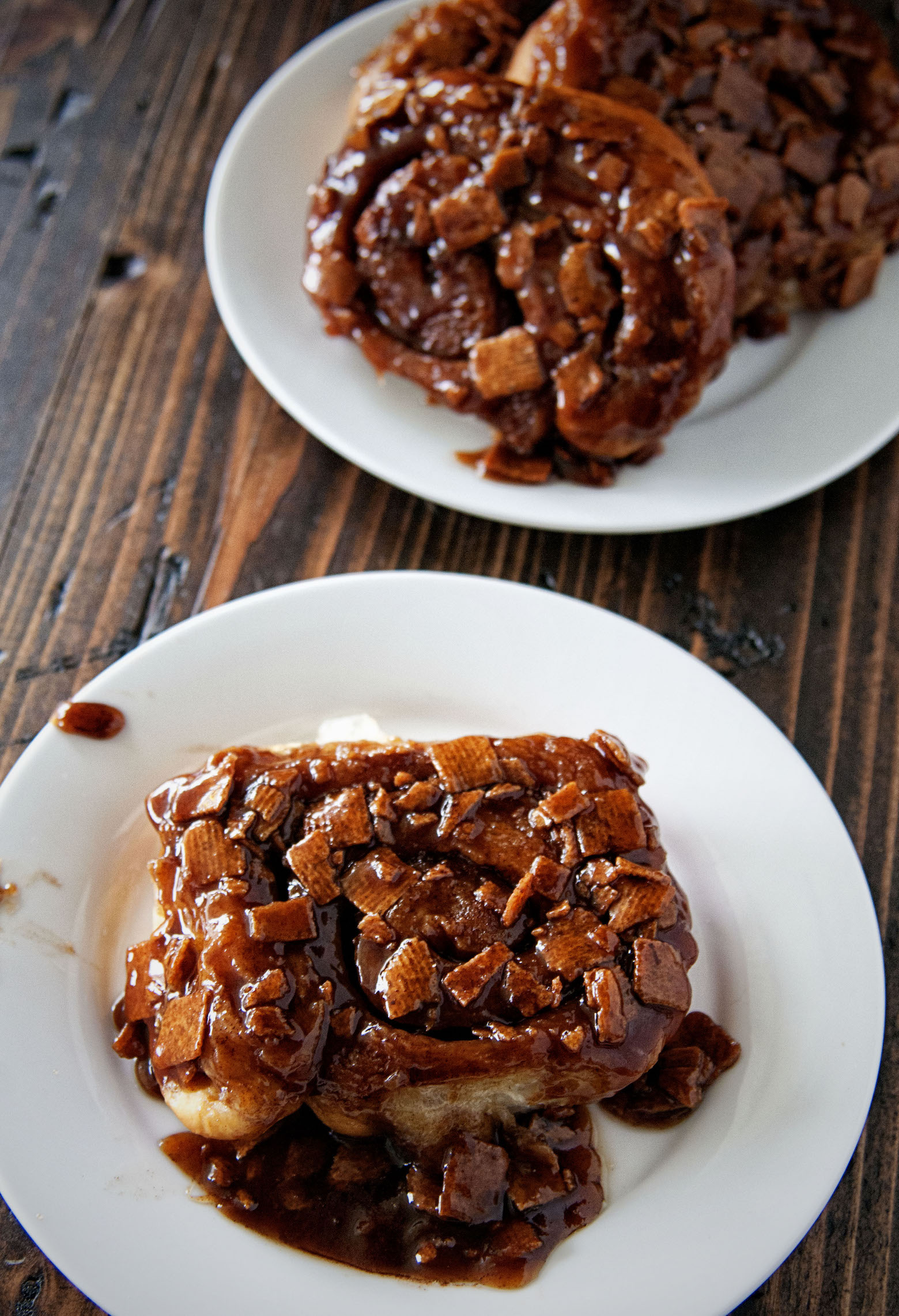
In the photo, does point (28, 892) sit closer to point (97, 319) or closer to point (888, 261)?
point (97, 319)

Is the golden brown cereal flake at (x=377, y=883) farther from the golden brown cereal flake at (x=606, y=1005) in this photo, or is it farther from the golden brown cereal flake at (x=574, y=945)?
the golden brown cereal flake at (x=606, y=1005)

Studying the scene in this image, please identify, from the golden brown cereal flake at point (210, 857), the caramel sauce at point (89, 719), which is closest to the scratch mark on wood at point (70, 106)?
the caramel sauce at point (89, 719)

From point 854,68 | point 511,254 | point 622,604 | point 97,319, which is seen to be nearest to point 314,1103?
point 622,604

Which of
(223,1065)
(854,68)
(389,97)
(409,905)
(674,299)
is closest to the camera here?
(223,1065)

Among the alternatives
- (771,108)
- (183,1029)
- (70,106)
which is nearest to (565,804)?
(183,1029)

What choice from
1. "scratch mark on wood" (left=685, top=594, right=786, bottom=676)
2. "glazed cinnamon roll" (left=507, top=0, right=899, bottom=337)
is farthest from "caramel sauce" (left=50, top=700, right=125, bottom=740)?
"glazed cinnamon roll" (left=507, top=0, right=899, bottom=337)

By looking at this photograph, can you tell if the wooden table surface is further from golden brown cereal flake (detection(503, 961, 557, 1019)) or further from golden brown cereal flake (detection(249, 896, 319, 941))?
golden brown cereal flake (detection(249, 896, 319, 941))
